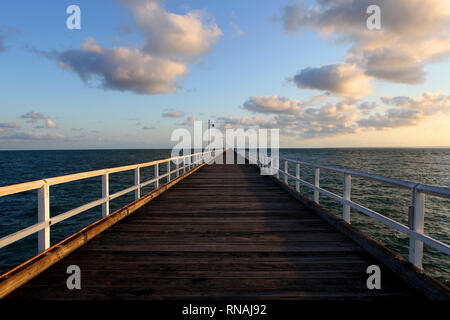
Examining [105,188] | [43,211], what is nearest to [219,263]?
[43,211]

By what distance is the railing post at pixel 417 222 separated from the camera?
263cm

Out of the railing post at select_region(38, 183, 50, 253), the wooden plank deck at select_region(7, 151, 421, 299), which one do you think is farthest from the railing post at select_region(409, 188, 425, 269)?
the railing post at select_region(38, 183, 50, 253)

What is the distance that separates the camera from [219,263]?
3.20 m

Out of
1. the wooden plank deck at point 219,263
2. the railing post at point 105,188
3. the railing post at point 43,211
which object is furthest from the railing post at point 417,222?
the railing post at point 105,188

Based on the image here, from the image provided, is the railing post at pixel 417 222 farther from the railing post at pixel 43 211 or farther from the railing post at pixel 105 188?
the railing post at pixel 105 188

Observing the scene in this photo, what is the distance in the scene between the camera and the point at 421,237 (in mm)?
2592

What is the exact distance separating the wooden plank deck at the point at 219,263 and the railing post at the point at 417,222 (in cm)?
32

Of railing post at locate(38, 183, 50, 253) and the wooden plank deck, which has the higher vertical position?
railing post at locate(38, 183, 50, 253)

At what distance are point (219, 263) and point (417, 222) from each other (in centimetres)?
233

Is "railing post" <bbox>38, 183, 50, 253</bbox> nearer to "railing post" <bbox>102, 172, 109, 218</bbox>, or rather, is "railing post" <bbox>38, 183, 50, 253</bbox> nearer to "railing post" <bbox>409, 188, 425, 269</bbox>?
"railing post" <bbox>102, 172, 109, 218</bbox>

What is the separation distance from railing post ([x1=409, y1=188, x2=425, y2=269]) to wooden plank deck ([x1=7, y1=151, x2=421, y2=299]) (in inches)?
12.4

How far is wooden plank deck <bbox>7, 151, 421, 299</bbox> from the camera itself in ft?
8.41
